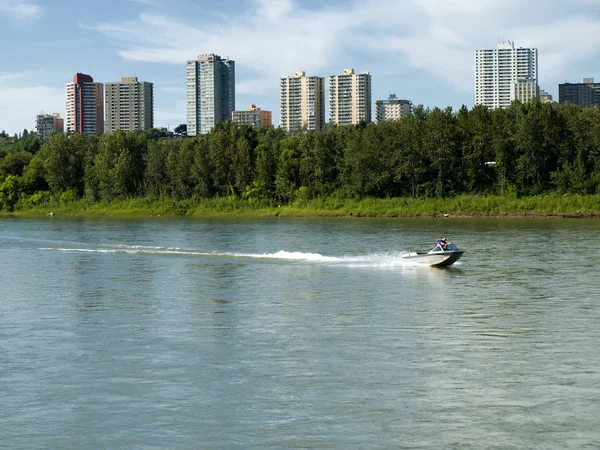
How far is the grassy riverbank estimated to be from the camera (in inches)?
4161

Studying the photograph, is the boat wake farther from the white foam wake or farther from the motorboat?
the motorboat

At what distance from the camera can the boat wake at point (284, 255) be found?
47688mm

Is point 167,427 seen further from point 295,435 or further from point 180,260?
point 180,260

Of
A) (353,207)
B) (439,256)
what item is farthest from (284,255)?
(353,207)

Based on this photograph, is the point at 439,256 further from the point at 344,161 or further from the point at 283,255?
the point at 344,161

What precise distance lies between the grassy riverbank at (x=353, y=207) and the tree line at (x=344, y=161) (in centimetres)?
268

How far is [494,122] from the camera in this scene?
115 metres

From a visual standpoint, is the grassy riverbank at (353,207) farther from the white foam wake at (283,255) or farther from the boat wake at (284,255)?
the boat wake at (284,255)

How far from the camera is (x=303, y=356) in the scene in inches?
906

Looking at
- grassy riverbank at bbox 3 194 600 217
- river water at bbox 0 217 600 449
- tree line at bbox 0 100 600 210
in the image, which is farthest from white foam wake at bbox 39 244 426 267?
tree line at bbox 0 100 600 210

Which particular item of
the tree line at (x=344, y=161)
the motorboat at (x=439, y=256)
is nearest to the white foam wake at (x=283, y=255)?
the motorboat at (x=439, y=256)

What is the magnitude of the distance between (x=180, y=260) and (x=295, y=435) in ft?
118

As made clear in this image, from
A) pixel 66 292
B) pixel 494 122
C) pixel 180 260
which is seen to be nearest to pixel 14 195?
pixel 494 122

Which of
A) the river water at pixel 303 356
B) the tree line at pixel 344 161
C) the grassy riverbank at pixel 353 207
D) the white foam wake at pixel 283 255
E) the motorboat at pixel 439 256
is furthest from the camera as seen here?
the tree line at pixel 344 161
